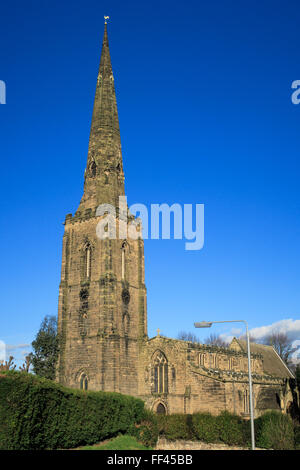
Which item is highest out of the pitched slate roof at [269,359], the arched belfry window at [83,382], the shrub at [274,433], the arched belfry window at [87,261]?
the arched belfry window at [87,261]

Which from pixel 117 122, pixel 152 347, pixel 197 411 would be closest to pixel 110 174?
pixel 117 122

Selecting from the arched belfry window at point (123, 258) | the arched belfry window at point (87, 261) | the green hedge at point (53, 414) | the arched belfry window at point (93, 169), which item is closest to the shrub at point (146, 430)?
the green hedge at point (53, 414)

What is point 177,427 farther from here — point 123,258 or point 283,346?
point 283,346

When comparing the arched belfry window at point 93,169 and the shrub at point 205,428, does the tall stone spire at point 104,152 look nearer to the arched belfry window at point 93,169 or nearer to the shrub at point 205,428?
the arched belfry window at point 93,169

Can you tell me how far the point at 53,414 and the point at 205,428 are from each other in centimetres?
1401

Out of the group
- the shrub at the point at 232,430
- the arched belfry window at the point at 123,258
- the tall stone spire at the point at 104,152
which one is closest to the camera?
the shrub at the point at 232,430

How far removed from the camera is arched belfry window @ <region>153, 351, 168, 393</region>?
1674 inches

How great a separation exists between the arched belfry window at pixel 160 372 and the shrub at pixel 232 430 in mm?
8255

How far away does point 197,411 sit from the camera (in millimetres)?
38469

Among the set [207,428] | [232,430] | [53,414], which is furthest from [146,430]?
[53,414]

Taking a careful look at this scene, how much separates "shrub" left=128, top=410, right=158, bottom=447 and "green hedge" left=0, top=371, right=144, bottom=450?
0.49 metres

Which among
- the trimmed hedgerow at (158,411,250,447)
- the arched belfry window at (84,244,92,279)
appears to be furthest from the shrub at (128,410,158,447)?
the arched belfry window at (84,244,92,279)

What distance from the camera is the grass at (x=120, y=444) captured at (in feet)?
96.1

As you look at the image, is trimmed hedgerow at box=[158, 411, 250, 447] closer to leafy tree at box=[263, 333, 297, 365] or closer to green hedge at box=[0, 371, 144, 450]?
green hedge at box=[0, 371, 144, 450]
